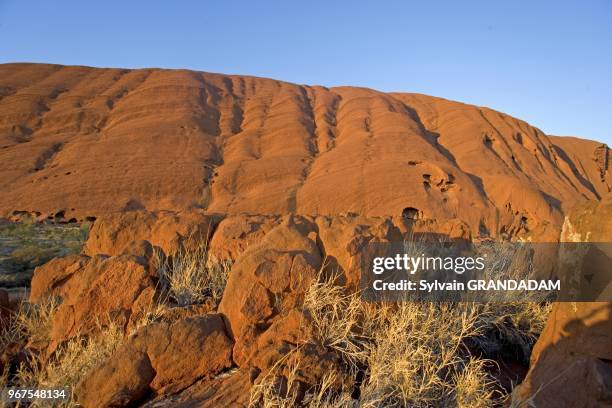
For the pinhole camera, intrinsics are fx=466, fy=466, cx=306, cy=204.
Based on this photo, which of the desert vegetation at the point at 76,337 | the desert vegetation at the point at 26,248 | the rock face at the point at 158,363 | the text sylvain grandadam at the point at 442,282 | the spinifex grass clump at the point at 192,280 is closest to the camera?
the rock face at the point at 158,363

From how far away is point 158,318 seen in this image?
408 centimetres

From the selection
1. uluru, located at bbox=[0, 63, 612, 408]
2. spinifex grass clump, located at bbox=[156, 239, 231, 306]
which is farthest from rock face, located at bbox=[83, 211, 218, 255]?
spinifex grass clump, located at bbox=[156, 239, 231, 306]

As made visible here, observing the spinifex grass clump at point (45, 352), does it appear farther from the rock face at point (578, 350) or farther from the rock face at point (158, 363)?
the rock face at point (578, 350)

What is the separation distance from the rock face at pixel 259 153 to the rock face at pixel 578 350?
18.8 meters

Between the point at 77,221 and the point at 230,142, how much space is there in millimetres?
11843

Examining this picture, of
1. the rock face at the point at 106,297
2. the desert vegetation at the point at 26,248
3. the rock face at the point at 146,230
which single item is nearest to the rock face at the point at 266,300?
the rock face at the point at 106,297

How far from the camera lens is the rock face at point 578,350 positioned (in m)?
3.16

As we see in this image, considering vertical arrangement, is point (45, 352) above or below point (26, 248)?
above

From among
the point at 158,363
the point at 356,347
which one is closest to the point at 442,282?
the point at 356,347

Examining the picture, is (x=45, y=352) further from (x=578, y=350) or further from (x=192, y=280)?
(x=578, y=350)

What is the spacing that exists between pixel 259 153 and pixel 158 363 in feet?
93.4

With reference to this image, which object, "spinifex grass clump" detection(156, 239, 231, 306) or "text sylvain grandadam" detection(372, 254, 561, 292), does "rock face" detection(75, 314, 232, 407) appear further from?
"text sylvain grandadam" detection(372, 254, 561, 292)

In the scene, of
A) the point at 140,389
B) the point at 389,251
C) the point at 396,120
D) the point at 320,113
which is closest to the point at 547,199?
the point at 396,120

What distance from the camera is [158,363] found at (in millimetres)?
3426
